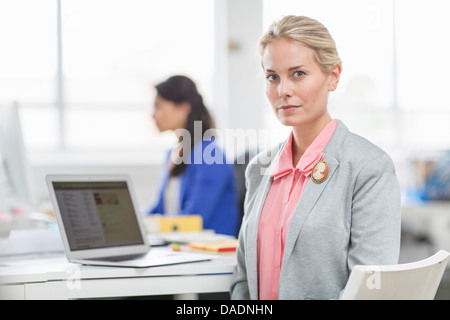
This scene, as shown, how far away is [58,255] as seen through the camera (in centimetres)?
184

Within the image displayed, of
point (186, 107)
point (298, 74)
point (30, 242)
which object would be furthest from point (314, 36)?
point (186, 107)

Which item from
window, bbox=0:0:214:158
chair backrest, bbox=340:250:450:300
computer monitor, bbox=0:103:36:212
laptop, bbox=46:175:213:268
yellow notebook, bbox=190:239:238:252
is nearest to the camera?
chair backrest, bbox=340:250:450:300

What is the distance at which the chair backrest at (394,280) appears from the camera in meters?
1.09

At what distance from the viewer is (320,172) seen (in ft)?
4.58

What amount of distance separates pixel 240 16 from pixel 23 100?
1.71 metres

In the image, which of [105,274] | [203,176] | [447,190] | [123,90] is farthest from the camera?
[123,90]

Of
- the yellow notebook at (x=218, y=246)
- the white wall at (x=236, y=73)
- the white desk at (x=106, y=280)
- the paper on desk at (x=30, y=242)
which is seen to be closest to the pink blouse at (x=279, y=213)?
the white desk at (x=106, y=280)

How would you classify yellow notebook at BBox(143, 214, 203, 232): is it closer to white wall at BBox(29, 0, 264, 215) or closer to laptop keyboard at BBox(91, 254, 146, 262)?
laptop keyboard at BBox(91, 254, 146, 262)

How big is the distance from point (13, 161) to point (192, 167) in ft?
3.12

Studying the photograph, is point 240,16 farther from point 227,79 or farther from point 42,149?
point 42,149

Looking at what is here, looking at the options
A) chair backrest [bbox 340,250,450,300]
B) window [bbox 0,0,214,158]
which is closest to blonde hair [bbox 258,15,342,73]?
chair backrest [bbox 340,250,450,300]

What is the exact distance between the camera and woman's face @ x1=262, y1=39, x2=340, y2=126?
1.45 metres

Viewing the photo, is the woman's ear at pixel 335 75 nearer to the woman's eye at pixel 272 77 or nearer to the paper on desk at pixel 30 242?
the woman's eye at pixel 272 77

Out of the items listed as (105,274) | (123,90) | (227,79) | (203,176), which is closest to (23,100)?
(123,90)
